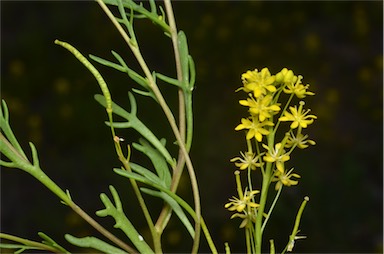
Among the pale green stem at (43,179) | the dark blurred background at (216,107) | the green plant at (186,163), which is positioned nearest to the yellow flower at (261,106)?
the green plant at (186,163)

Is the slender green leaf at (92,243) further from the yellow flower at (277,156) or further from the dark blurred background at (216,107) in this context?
the dark blurred background at (216,107)

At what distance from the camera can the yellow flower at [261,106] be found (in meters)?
0.42

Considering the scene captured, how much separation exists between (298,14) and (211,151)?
0.80m

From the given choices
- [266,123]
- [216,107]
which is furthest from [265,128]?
[216,107]

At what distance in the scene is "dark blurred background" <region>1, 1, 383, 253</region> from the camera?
5.97 ft

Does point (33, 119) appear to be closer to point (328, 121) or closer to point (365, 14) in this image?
point (328, 121)

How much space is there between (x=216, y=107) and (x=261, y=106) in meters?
1.86

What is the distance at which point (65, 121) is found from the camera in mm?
2229

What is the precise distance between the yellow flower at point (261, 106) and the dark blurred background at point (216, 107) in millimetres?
1254

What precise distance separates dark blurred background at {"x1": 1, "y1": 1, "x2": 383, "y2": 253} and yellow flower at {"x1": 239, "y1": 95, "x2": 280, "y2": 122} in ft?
4.11

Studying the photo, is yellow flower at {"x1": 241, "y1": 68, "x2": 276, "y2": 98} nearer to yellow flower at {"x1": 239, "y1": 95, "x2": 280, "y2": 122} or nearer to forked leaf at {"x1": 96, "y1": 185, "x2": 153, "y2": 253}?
yellow flower at {"x1": 239, "y1": 95, "x2": 280, "y2": 122}

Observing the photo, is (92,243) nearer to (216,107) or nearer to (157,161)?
(157,161)

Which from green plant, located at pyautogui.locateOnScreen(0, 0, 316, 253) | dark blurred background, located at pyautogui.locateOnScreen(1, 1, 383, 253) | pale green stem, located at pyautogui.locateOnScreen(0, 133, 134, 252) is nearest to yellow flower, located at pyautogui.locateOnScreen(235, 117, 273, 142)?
green plant, located at pyautogui.locateOnScreen(0, 0, 316, 253)

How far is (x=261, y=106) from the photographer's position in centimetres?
43
